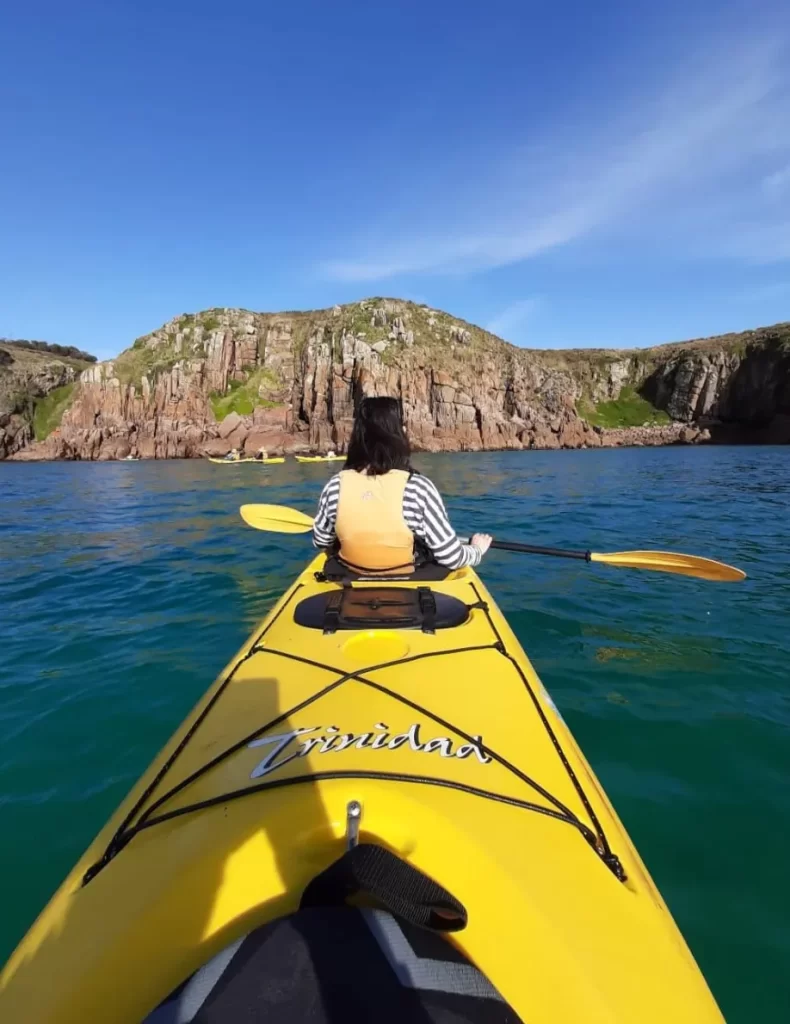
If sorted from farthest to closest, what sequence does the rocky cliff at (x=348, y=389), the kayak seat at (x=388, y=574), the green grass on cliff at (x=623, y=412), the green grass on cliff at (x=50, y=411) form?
the green grass on cliff at (x=623, y=412) → the green grass on cliff at (x=50, y=411) → the rocky cliff at (x=348, y=389) → the kayak seat at (x=388, y=574)

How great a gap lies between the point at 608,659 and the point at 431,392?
6464 cm

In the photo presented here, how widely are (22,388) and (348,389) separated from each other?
48.7 metres

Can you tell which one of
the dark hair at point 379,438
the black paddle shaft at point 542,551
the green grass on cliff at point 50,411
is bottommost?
the black paddle shaft at point 542,551

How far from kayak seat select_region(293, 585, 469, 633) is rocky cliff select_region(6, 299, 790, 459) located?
5817 centimetres

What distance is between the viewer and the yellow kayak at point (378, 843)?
1.25m

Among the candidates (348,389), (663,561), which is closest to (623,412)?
(348,389)

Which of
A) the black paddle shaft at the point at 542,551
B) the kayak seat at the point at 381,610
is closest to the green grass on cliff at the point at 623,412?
the black paddle shaft at the point at 542,551

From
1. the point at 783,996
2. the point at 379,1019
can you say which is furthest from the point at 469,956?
the point at 783,996

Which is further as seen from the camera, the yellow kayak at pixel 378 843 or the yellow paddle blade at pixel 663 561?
the yellow paddle blade at pixel 663 561

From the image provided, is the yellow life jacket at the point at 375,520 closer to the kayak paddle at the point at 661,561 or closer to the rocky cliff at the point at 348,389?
the kayak paddle at the point at 661,561

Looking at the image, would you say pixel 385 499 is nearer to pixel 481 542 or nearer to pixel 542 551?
pixel 481 542

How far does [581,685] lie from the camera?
14.0 feet

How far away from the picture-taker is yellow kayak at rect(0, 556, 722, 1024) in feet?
4.11

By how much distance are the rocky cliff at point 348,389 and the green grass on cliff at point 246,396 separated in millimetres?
172
